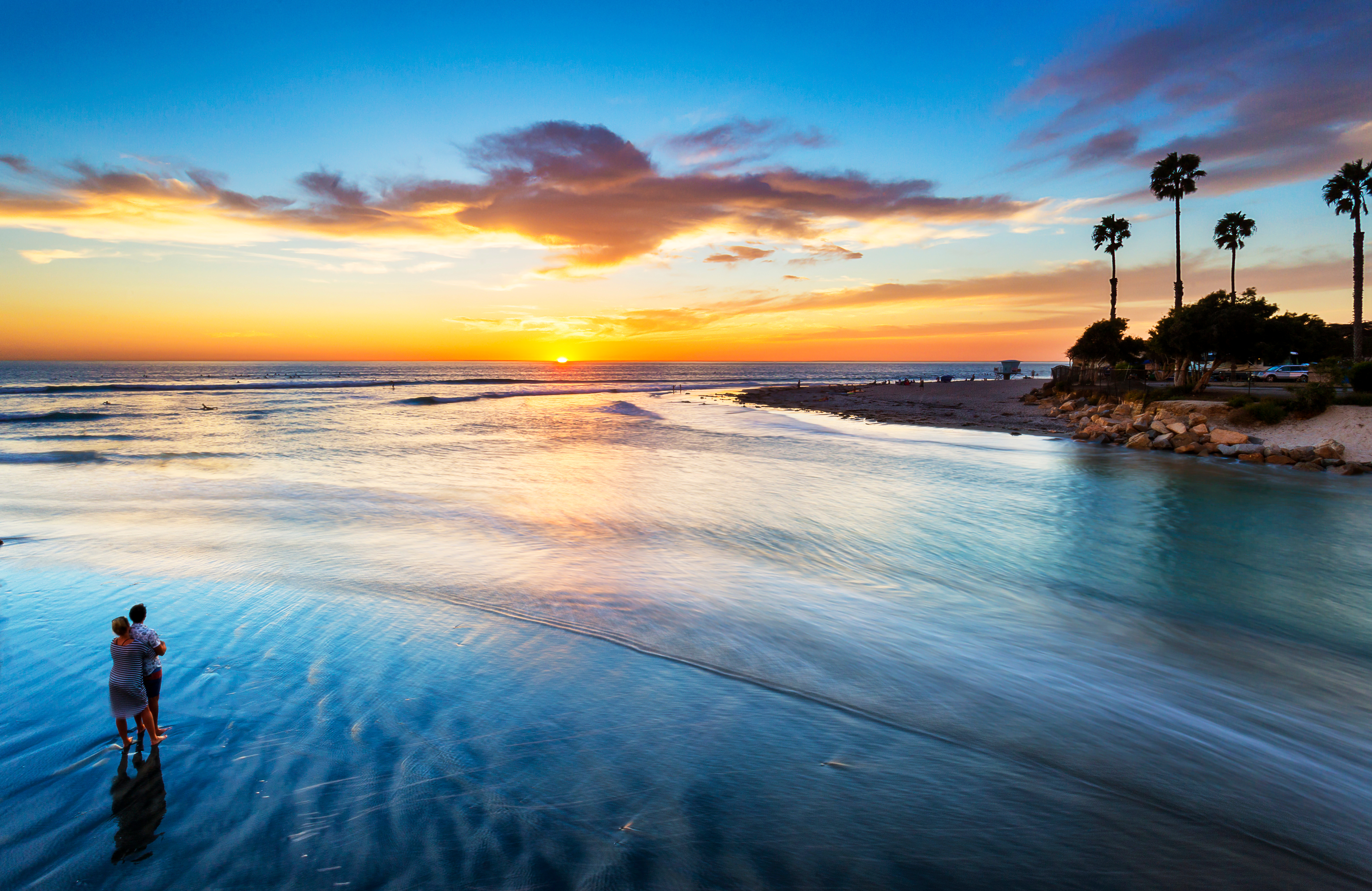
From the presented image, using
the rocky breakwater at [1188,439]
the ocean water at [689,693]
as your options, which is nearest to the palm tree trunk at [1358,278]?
the rocky breakwater at [1188,439]

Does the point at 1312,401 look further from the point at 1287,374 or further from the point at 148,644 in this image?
the point at 148,644

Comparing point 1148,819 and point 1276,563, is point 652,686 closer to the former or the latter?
point 1148,819

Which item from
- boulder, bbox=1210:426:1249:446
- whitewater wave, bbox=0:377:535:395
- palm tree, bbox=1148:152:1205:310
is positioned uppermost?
palm tree, bbox=1148:152:1205:310

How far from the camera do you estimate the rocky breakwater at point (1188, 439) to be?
2250 cm

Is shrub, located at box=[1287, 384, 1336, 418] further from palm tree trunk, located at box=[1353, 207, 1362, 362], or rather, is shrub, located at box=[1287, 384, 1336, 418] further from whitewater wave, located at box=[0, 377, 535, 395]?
whitewater wave, located at box=[0, 377, 535, 395]

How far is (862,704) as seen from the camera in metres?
6.44

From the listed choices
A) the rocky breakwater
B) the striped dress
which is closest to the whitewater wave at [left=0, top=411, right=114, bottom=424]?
the striped dress

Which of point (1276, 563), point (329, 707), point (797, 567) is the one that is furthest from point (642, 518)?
point (1276, 563)

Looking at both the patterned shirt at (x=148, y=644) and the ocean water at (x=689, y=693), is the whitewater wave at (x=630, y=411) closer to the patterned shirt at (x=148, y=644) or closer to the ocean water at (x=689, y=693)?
the ocean water at (x=689, y=693)

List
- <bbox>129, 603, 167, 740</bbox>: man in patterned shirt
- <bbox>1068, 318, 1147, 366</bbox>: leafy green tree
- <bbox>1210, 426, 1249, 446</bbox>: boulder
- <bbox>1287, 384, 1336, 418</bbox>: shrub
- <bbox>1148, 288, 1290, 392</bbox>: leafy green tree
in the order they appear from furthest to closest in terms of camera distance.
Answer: <bbox>1068, 318, 1147, 366</bbox>: leafy green tree < <bbox>1148, 288, 1290, 392</bbox>: leafy green tree < <bbox>1287, 384, 1336, 418</bbox>: shrub < <bbox>1210, 426, 1249, 446</bbox>: boulder < <bbox>129, 603, 167, 740</bbox>: man in patterned shirt

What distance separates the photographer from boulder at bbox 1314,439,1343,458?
2247 cm

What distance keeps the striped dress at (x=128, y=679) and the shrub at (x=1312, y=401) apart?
38.8 meters

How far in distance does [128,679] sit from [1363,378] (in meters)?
41.4

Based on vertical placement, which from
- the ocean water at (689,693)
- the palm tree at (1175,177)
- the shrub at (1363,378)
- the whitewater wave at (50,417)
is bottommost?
the ocean water at (689,693)
